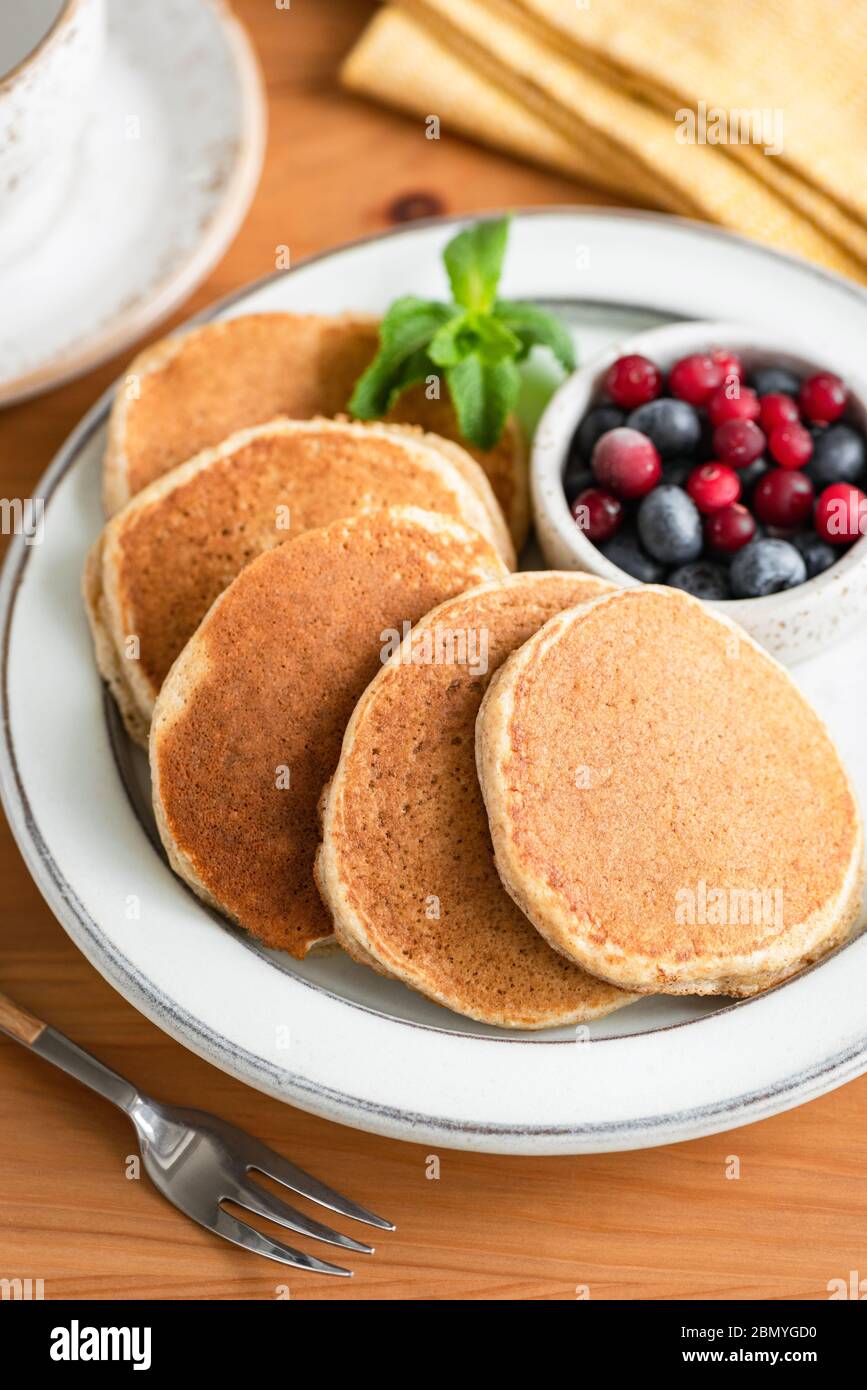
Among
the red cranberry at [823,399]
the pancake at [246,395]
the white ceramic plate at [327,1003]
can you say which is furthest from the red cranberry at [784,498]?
the pancake at [246,395]

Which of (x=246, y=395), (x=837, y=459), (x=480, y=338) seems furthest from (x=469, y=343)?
(x=837, y=459)

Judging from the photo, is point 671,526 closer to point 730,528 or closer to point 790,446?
point 730,528

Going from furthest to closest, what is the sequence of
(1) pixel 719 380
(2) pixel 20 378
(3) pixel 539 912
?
(2) pixel 20 378
(1) pixel 719 380
(3) pixel 539 912

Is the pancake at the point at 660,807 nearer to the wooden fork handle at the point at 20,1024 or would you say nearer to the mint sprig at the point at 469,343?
the mint sprig at the point at 469,343

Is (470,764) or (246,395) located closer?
(470,764)

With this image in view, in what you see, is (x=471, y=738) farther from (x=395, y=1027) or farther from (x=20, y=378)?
(x=20, y=378)

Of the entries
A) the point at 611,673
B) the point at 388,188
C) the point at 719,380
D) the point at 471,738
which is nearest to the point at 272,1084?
the point at 471,738

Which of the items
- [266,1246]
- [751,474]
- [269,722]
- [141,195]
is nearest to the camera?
[266,1246]

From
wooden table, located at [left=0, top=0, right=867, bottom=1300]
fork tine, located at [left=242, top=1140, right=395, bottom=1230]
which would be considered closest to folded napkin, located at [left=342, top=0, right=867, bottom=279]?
wooden table, located at [left=0, top=0, right=867, bottom=1300]
